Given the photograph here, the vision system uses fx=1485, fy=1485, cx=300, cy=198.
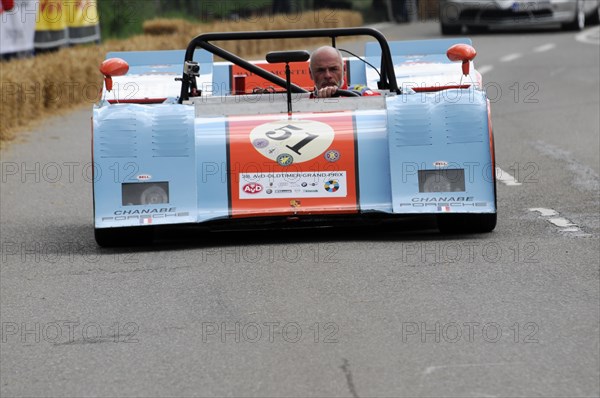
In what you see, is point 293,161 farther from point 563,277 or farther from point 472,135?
point 563,277

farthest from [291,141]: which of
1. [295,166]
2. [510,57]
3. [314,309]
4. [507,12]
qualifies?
[507,12]

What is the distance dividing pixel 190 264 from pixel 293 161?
3.00 ft

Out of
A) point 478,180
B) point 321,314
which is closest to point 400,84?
point 478,180

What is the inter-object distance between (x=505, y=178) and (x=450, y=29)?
19.6 m

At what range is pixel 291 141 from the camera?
838cm

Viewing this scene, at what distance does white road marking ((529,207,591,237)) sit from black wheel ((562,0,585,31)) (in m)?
21.2

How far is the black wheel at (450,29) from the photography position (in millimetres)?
30281

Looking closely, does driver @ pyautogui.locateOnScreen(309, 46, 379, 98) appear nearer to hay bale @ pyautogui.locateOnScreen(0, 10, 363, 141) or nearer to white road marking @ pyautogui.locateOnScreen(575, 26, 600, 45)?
hay bale @ pyautogui.locateOnScreen(0, 10, 363, 141)

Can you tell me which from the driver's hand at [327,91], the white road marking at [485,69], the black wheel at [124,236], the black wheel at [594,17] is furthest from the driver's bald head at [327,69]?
the black wheel at [594,17]

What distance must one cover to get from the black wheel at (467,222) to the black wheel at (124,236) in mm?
1678

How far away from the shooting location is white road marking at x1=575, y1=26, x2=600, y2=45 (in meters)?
27.3

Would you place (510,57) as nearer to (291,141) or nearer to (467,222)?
(467,222)

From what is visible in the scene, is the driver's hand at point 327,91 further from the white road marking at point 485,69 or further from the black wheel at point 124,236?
the white road marking at point 485,69

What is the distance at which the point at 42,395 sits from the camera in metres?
5.31
